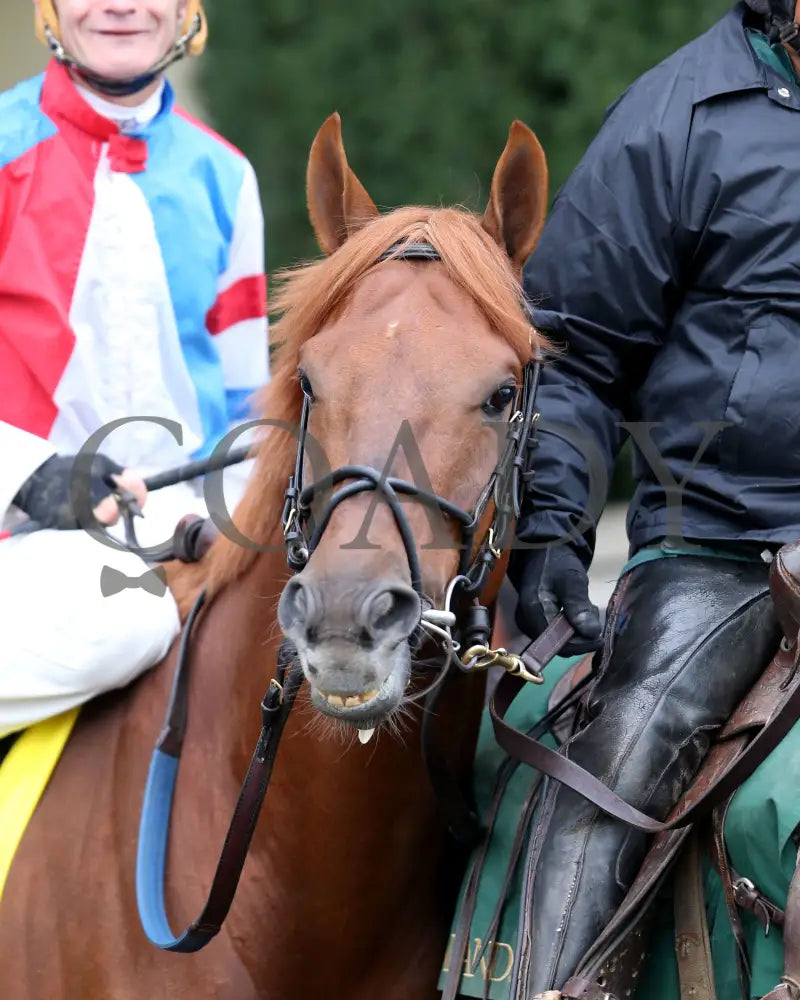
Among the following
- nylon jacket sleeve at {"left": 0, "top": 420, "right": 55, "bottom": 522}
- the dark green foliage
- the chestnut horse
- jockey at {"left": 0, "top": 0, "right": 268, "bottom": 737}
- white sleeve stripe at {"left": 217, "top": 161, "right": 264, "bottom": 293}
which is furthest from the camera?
the dark green foliage

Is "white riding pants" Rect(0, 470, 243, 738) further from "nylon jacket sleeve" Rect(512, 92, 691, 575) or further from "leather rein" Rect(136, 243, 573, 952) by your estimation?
"nylon jacket sleeve" Rect(512, 92, 691, 575)

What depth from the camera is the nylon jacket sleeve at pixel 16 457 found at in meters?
2.92

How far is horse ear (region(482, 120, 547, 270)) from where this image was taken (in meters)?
2.53

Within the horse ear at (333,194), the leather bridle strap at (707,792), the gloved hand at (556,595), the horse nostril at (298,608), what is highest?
the horse ear at (333,194)

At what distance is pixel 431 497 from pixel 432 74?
16.3 feet

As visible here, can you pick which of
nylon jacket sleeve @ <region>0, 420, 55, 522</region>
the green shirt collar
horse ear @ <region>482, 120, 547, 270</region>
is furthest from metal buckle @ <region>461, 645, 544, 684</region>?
the green shirt collar

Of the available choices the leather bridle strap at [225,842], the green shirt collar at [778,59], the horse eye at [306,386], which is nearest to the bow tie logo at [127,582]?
the leather bridle strap at [225,842]

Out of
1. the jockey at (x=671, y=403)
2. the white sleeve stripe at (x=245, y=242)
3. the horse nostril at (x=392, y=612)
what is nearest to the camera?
the horse nostril at (x=392, y=612)

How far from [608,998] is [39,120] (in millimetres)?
2236

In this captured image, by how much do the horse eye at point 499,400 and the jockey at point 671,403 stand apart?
0.25 meters

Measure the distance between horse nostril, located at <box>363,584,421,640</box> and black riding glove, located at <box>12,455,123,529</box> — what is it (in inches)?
42.0

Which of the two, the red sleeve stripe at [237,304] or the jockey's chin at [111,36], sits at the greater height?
the jockey's chin at [111,36]

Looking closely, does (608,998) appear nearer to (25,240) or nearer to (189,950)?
(189,950)

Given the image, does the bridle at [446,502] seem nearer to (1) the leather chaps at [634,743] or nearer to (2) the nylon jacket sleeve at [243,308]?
(1) the leather chaps at [634,743]
